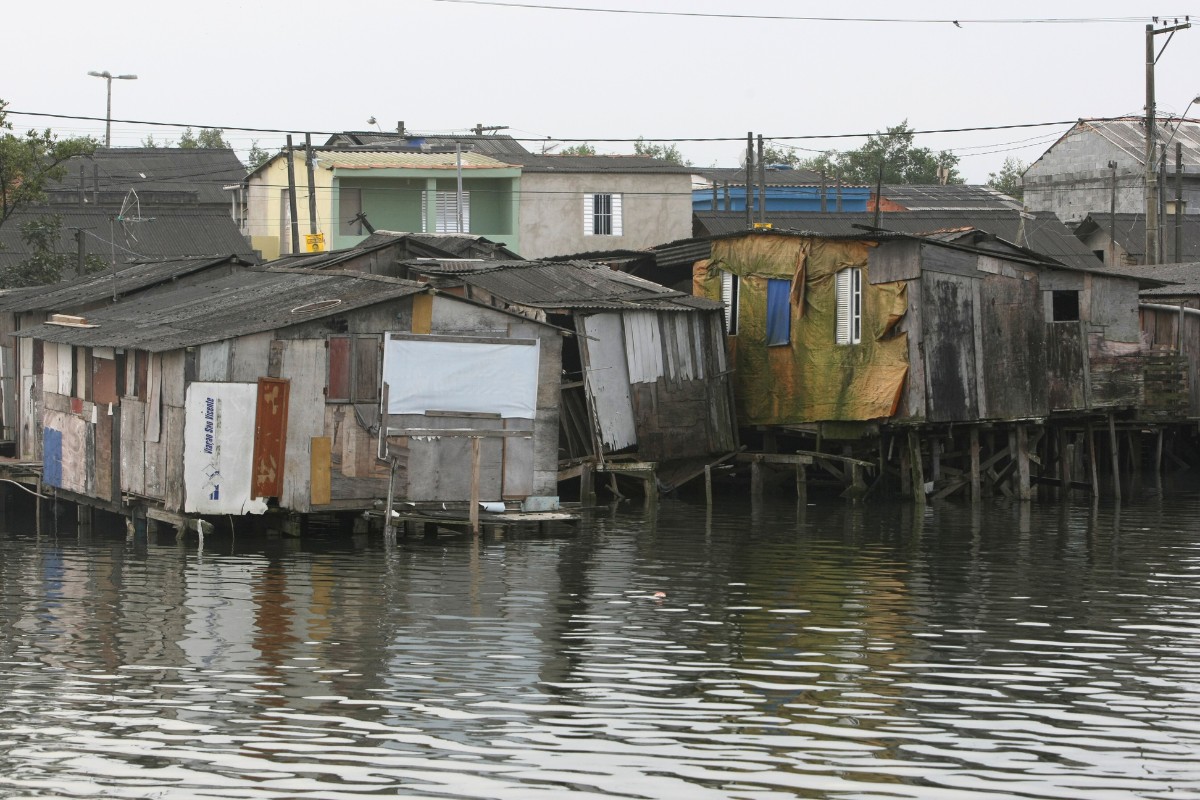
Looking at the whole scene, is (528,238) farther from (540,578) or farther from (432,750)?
(432,750)

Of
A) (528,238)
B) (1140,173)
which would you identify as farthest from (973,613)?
(1140,173)

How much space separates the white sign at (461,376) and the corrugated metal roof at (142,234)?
24.7m

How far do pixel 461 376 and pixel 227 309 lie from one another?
3687 millimetres

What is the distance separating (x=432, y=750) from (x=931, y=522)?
1595 cm

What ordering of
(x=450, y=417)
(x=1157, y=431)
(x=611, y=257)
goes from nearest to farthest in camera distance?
(x=450, y=417)
(x=1157, y=431)
(x=611, y=257)

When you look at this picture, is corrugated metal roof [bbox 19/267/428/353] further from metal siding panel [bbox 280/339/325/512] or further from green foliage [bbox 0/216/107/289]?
green foliage [bbox 0/216/107/289]

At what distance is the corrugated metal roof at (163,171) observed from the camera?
5981 centimetres

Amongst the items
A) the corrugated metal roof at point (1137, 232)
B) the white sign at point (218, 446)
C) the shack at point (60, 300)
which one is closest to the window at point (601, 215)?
the corrugated metal roof at point (1137, 232)

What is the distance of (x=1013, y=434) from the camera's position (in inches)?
1110

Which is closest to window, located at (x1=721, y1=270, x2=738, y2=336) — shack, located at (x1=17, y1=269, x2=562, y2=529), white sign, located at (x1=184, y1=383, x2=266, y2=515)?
shack, located at (x1=17, y1=269, x2=562, y2=529)

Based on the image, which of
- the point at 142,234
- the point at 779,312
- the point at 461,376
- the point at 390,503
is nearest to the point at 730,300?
the point at 779,312

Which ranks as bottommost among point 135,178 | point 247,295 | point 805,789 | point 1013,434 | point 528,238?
point 805,789

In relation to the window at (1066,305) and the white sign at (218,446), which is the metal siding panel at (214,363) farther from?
the window at (1066,305)

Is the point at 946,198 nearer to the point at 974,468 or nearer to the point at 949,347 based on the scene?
the point at 974,468
